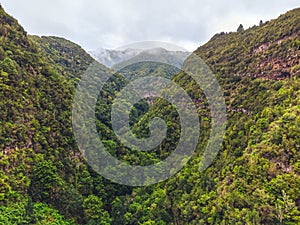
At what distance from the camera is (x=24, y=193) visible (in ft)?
59.4

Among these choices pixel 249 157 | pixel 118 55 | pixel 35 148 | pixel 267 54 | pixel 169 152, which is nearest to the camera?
pixel 249 157

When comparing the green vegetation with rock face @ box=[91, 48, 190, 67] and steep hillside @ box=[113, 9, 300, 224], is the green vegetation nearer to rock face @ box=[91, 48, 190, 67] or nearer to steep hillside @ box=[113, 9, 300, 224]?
steep hillside @ box=[113, 9, 300, 224]

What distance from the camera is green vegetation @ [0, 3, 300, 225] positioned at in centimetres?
1603

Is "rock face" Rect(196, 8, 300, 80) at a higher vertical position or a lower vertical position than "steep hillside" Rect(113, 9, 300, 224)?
higher

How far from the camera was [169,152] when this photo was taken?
25812 millimetres

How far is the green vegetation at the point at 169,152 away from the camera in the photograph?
52.6 feet

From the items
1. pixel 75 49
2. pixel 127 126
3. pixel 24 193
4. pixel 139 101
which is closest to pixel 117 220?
pixel 24 193

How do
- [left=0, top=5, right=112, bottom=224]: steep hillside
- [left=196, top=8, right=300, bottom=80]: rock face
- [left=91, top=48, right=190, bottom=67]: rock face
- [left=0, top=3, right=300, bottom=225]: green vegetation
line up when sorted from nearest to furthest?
1. [left=0, top=3, right=300, bottom=225]: green vegetation
2. [left=0, top=5, right=112, bottom=224]: steep hillside
3. [left=196, top=8, right=300, bottom=80]: rock face
4. [left=91, top=48, right=190, bottom=67]: rock face

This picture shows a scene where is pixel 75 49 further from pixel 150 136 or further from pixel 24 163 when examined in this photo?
pixel 24 163

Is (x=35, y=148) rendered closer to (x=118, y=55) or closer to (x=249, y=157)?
(x=249, y=157)

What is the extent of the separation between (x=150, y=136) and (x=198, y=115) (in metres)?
4.99

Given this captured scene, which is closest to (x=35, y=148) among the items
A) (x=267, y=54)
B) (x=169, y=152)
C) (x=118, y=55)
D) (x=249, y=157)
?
(x=169, y=152)

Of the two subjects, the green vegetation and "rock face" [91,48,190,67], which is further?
"rock face" [91,48,190,67]

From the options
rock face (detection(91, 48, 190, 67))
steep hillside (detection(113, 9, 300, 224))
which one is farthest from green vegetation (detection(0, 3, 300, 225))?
rock face (detection(91, 48, 190, 67))
